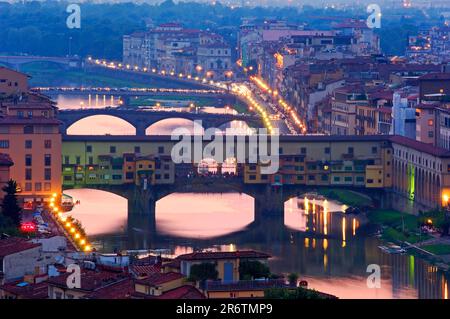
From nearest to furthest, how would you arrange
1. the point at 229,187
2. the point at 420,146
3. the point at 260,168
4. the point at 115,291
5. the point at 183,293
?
1. the point at 183,293
2. the point at 115,291
3. the point at 420,146
4. the point at 260,168
5. the point at 229,187

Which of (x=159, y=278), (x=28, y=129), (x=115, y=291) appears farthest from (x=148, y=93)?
(x=159, y=278)

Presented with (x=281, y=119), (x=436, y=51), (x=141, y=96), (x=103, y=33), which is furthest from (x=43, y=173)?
(x=103, y=33)

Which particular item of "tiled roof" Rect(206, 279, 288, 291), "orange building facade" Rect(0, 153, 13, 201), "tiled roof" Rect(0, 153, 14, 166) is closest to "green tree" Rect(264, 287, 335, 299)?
"tiled roof" Rect(206, 279, 288, 291)

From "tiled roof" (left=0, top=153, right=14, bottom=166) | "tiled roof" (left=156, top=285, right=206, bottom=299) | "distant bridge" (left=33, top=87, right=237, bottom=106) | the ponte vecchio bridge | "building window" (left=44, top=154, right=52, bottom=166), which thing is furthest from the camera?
"distant bridge" (left=33, top=87, right=237, bottom=106)

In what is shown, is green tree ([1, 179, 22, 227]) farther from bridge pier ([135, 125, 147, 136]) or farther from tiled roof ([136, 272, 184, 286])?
bridge pier ([135, 125, 147, 136])

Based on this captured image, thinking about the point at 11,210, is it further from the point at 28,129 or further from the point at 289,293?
the point at 289,293

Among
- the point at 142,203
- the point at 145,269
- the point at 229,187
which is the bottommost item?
the point at 142,203

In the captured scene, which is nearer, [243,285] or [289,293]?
[289,293]

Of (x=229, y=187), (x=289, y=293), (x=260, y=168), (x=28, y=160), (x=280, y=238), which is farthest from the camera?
(x=229, y=187)
